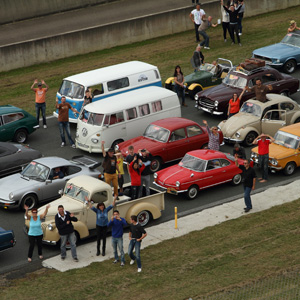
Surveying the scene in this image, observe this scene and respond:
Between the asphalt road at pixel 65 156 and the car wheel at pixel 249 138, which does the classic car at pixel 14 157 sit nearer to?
the asphalt road at pixel 65 156

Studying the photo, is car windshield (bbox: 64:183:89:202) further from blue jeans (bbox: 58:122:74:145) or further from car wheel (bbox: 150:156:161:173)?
blue jeans (bbox: 58:122:74:145)

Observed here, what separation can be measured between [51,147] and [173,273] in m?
10.0

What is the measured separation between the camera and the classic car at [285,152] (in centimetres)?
2145

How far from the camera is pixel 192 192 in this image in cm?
2034

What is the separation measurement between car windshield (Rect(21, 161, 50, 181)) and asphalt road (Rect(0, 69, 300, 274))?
1168 millimetres

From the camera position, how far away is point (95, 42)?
112ft

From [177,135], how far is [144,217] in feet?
15.3

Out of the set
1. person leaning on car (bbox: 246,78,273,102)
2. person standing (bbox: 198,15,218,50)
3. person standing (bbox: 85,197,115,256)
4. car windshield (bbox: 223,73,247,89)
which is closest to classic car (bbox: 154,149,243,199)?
person standing (bbox: 85,197,115,256)

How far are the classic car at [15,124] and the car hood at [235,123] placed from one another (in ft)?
22.3

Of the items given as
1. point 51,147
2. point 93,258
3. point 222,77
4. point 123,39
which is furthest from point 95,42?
point 93,258

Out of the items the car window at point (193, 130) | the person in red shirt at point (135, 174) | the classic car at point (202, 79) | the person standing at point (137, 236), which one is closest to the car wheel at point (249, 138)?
the car window at point (193, 130)

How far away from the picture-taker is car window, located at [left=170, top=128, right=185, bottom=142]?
73.9 ft

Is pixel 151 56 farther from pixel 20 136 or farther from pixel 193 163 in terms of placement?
pixel 193 163

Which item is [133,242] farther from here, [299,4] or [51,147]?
[299,4]
